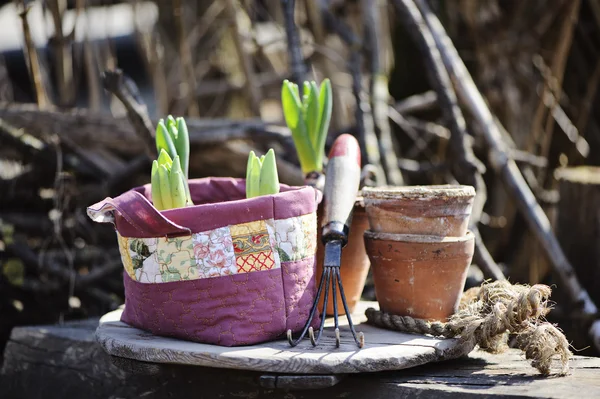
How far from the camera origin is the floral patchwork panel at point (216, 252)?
4.99 ft

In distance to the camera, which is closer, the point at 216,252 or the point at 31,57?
the point at 216,252

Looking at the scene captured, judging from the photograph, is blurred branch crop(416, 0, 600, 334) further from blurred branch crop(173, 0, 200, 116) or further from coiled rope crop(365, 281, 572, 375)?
blurred branch crop(173, 0, 200, 116)

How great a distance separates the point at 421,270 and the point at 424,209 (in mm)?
149

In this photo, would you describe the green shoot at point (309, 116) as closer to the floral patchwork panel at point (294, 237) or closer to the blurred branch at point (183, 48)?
the floral patchwork panel at point (294, 237)

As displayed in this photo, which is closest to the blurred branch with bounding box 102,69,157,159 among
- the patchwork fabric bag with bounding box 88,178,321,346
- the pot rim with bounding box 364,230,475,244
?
the patchwork fabric bag with bounding box 88,178,321,346

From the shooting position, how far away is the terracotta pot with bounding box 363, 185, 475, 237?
1612 millimetres

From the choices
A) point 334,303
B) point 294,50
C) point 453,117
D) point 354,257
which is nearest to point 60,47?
point 294,50

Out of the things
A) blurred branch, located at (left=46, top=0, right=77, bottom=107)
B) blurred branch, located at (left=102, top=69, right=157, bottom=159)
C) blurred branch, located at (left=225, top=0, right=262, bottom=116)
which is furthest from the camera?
blurred branch, located at (left=225, top=0, right=262, bottom=116)

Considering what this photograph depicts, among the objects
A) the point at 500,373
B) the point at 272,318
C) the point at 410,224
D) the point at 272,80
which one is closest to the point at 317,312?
the point at 272,318

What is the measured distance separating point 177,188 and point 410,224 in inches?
21.7

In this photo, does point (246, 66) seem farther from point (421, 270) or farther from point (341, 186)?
point (421, 270)

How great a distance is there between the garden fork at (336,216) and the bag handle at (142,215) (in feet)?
1.11

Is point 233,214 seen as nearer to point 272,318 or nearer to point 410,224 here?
point 272,318

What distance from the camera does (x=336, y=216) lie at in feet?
5.55
